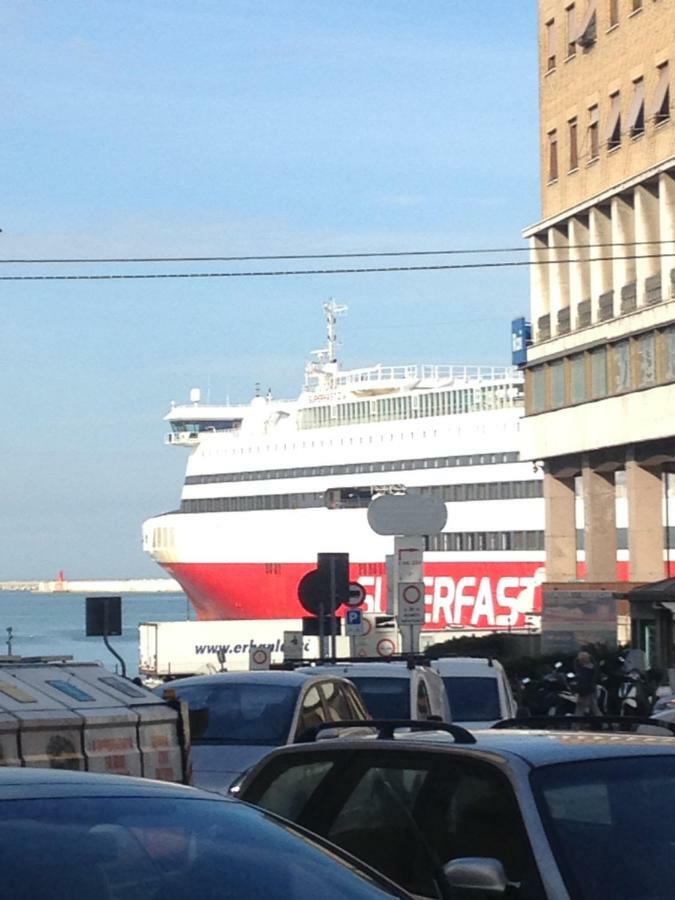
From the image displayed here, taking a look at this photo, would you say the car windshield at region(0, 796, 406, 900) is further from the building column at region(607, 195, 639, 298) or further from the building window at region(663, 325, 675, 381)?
the building column at region(607, 195, 639, 298)

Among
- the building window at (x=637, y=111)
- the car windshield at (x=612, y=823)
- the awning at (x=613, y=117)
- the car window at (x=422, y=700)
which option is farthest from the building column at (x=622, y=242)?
the car windshield at (x=612, y=823)

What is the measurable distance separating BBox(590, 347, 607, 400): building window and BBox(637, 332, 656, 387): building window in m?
2.19

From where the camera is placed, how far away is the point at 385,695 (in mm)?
16375

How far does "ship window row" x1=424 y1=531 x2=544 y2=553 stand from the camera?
95250 millimetres

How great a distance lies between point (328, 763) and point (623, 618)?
41.5 metres

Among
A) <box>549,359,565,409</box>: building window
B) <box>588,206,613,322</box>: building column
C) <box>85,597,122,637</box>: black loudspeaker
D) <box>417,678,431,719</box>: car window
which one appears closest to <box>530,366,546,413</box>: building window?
<box>549,359,565,409</box>: building window

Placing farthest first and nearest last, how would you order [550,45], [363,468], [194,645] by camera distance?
[363,468] → [194,645] → [550,45]

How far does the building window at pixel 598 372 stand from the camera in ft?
164

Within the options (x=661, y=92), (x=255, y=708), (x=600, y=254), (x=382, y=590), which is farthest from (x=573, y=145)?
(x=382, y=590)

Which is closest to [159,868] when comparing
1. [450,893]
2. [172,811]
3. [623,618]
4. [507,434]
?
[172,811]

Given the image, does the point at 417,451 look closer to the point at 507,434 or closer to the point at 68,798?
the point at 507,434

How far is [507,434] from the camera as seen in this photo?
317 feet

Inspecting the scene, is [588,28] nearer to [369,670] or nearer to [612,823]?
[369,670]

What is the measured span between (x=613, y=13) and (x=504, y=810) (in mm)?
44765
